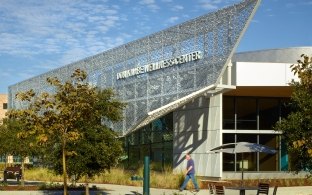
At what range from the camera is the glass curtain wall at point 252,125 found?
32.8 metres

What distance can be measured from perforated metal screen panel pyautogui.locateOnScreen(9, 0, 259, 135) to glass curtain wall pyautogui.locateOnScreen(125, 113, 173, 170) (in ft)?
6.65

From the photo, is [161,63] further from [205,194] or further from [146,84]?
[205,194]

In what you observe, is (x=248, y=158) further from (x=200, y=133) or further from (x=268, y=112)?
(x=200, y=133)

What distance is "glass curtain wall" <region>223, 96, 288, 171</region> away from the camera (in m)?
32.8

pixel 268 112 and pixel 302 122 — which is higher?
pixel 268 112

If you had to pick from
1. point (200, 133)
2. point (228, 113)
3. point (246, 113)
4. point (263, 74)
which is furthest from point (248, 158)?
point (263, 74)

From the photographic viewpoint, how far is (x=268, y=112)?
33.8 m


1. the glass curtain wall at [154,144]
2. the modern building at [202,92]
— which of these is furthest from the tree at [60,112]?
the glass curtain wall at [154,144]

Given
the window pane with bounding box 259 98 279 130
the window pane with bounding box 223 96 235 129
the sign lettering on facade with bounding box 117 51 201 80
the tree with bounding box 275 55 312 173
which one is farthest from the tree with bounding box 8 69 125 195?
the window pane with bounding box 259 98 279 130

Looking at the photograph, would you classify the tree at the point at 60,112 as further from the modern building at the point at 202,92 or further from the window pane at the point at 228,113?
the window pane at the point at 228,113

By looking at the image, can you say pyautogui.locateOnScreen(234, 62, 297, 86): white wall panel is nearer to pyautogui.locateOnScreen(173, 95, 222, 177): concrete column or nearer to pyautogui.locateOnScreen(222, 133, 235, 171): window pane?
pyautogui.locateOnScreen(173, 95, 222, 177): concrete column

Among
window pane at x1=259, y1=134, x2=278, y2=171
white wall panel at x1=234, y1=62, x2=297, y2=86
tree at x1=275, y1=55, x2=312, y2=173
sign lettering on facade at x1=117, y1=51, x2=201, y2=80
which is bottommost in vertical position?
window pane at x1=259, y1=134, x2=278, y2=171

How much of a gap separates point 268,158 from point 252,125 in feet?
7.63

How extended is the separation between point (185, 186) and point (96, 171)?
6.66 m
